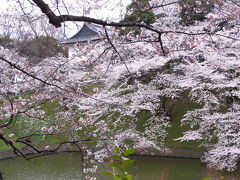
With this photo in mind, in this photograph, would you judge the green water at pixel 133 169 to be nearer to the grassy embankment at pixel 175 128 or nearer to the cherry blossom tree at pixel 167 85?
the cherry blossom tree at pixel 167 85

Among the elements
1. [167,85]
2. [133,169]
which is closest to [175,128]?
[167,85]

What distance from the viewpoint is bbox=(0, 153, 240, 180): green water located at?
314 inches

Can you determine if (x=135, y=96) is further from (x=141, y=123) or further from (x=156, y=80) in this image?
(x=141, y=123)

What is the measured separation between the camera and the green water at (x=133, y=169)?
7965 mm

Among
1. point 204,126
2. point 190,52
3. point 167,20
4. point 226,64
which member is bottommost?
point 204,126

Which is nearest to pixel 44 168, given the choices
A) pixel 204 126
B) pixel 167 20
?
pixel 204 126

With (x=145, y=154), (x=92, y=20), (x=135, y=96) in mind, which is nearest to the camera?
(x=92, y=20)

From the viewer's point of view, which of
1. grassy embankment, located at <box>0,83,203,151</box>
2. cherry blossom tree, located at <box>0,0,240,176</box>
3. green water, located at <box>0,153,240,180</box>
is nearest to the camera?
cherry blossom tree, located at <box>0,0,240,176</box>

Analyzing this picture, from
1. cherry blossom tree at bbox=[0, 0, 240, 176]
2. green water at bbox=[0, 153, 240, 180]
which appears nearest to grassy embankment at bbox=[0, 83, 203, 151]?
cherry blossom tree at bbox=[0, 0, 240, 176]

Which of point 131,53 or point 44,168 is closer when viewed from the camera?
point 44,168

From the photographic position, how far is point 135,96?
9.13 meters

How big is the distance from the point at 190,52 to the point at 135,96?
1998mm

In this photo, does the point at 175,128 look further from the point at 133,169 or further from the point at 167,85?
the point at 133,169

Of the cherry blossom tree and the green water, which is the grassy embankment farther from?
the green water
